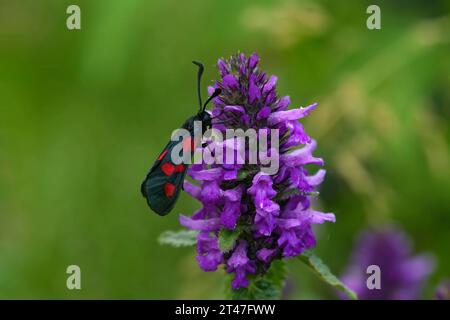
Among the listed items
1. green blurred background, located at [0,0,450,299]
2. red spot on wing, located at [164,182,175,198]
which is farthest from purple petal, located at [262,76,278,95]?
green blurred background, located at [0,0,450,299]

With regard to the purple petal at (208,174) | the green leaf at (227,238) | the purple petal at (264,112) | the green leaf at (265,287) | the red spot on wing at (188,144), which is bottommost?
the green leaf at (265,287)

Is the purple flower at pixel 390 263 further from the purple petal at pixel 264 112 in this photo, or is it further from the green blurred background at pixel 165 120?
the purple petal at pixel 264 112

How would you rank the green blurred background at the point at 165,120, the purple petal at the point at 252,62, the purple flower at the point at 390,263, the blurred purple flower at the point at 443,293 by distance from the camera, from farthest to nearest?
the green blurred background at the point at 165,120 < the purple flower at the point at 390,263 < the blurred purple flower at the point at 443,293 < the purple petal at the point at 252,62

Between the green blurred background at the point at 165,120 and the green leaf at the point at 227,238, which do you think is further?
the green blurred background at the point at 165,120

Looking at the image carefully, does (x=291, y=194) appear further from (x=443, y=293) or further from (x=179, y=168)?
(x=443, y=293)

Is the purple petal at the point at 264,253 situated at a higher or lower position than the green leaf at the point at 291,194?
lower

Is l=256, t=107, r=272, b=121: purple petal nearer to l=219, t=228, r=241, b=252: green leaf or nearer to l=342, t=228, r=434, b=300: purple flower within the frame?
l=219, t=228, r=241, b=252: green leaf

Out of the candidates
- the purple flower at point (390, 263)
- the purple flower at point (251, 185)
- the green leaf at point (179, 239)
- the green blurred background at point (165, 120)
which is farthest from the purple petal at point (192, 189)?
the green blurred background at point (165, 120)
